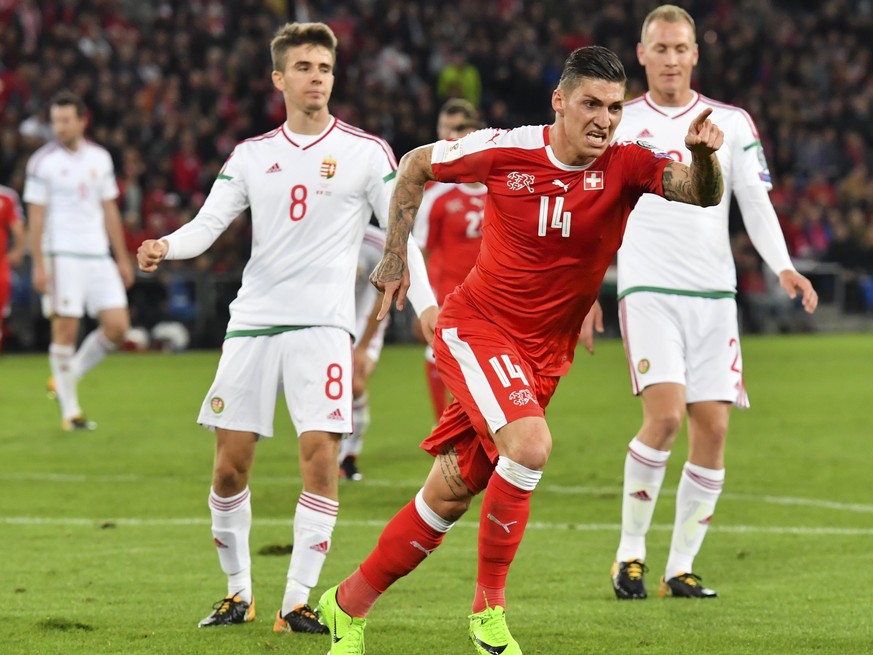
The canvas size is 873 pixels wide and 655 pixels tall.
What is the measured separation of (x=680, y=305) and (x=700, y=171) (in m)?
2.22

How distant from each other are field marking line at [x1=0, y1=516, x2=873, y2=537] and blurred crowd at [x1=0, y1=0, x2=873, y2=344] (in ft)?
42.3

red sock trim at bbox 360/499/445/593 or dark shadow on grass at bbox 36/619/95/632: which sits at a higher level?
red sock trim at bbox 360/499/445/593

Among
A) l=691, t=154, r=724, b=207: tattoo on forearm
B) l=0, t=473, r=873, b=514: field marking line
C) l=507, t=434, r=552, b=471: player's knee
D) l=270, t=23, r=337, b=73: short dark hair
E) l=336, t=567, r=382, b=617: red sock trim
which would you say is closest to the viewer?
l=691, t=154, r=724, b=207: tattoo on forearm

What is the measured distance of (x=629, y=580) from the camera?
692 cm

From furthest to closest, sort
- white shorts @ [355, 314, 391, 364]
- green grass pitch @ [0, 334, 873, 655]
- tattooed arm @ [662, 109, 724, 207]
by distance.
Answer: white shorts @ [355, 314, 391, 364], green grass pitch @ [0, 334, 873, 655], tattooed arm @ [662, 109, 724, 207]

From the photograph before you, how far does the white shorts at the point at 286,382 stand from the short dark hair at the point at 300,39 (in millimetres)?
1255

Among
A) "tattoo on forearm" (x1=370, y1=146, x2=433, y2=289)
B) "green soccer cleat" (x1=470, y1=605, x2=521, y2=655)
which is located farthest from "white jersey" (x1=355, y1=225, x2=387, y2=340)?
"green soccer cleat" (x1=470, y1=605, x2=521, y2=655)

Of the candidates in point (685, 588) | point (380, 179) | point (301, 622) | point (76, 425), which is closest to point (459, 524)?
point (685, 588)

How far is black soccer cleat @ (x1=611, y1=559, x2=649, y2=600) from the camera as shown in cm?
689

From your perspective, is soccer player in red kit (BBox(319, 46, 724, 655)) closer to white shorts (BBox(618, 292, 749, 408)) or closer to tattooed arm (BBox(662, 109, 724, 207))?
tattooed arm (BBox(662, 109, 724, 207))

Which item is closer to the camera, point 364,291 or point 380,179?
point 380,179

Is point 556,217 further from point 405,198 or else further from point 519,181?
point 405,198

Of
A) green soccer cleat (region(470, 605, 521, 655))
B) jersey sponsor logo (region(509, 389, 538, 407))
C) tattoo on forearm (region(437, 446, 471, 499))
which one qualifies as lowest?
green soccer cleat (region(470, 605, 521, 655))

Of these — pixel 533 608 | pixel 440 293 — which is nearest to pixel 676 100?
pixel 533 608
